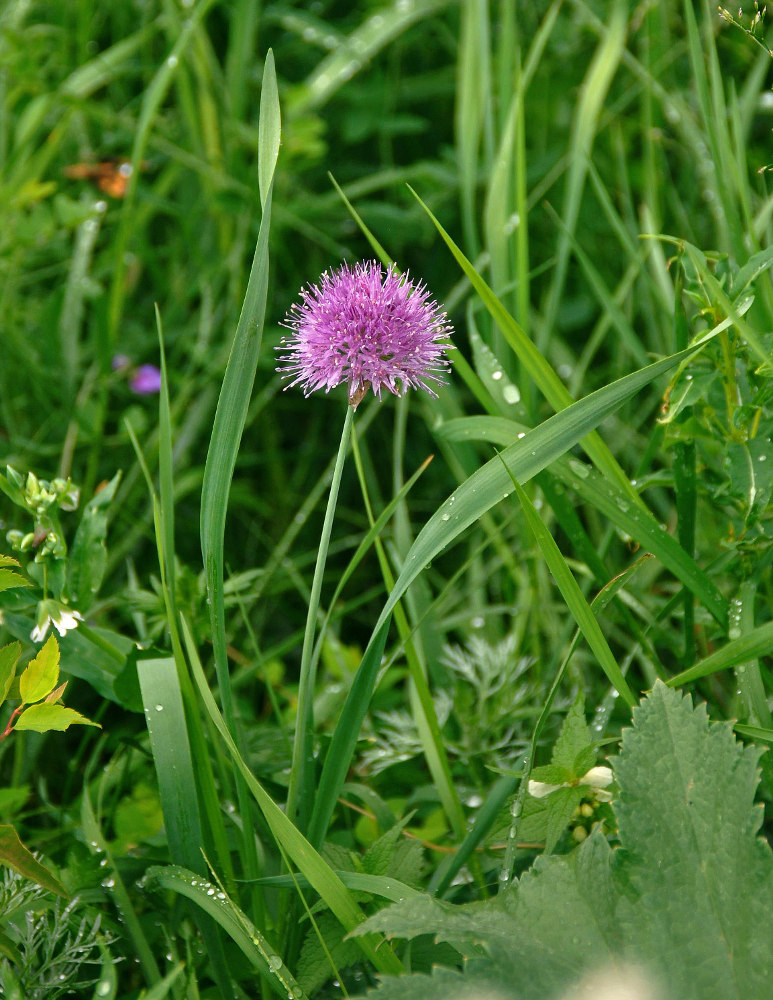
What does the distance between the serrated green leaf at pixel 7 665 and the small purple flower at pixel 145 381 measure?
0.95 metres

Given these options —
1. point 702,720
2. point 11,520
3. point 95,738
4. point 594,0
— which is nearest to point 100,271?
point 11,520

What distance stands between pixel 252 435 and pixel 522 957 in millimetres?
1326

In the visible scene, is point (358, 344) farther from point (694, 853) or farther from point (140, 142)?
point (140, 142)

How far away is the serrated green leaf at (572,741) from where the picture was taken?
2.63ft

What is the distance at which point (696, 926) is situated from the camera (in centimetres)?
65

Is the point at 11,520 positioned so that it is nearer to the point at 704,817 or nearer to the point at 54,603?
the point at 54,603

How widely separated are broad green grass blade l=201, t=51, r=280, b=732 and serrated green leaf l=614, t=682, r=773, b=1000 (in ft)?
1.15

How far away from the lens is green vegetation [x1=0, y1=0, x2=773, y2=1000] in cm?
71

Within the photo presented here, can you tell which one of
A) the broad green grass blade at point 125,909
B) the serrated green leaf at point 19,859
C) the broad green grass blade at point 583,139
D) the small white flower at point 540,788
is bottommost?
the small white flower at point 540,788

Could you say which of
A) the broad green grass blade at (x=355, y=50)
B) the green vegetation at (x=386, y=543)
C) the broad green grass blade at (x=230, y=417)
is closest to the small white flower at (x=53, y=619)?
the green vegetation at (x=386, y=543)

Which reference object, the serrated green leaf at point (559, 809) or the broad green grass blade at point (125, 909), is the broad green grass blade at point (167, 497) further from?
the serrated green leaf at point (559, 809)

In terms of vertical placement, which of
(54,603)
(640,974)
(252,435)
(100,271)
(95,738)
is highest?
(100,271)

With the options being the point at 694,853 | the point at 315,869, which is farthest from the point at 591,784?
the point at 315,869

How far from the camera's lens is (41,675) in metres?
0.72
